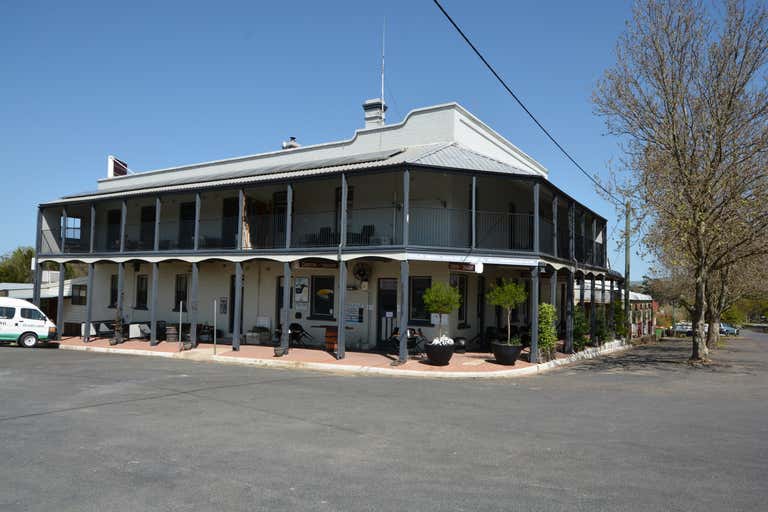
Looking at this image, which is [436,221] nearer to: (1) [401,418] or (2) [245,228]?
(2) [245,228]

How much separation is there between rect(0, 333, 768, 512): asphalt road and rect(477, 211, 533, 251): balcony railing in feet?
23.3

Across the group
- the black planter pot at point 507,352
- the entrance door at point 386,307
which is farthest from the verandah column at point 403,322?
the entrance door at point 386,307

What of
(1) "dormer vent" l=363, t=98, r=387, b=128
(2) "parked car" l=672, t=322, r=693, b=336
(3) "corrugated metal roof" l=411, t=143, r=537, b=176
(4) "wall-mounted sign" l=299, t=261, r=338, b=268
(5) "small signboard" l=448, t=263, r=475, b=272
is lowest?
(2) "parked car" l=672, t=322, r=693, b=336

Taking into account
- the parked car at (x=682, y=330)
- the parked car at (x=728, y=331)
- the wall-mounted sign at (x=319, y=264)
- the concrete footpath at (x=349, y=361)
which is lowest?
the parked car at (x=728, y=331)

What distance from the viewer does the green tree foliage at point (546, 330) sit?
1653cm

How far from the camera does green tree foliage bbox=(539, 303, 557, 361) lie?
651 inches

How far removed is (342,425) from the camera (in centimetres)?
829

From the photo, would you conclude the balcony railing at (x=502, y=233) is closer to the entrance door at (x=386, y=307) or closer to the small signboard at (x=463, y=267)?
the small signboard at (x=463, y=267)

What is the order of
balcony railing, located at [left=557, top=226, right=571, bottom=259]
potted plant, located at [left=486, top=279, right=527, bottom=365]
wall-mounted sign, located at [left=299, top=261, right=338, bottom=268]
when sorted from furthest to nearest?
balcony railing, located at [left=557, top=226, right=571, bottom=259], wall-mounted sign, located at [left=299, top=261, right=338, bottom=268], potted plant, located at [left=486, top=279, right=527, bottom=365]

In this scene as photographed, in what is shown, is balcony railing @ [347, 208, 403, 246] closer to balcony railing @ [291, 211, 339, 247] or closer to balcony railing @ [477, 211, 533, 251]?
balcony railing @ [291, 211, 339, 247]

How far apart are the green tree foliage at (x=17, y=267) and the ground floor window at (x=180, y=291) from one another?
37742 mm

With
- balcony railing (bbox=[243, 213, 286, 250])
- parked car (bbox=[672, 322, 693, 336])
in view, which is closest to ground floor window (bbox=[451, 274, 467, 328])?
balcony railing (bbox=[243, 213, 286, 250])

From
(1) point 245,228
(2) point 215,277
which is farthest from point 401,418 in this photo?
(2) point 215,277

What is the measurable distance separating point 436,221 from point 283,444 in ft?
38.9
